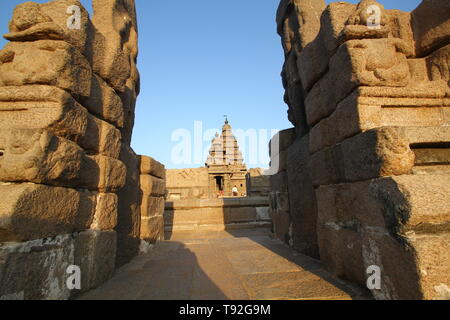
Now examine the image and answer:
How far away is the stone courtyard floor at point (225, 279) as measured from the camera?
194 centimetres

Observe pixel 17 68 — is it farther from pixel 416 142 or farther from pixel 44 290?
pixel 416 142

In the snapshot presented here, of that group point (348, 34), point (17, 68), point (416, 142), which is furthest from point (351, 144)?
point (17, 68)

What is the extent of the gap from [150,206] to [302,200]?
96.8 inches

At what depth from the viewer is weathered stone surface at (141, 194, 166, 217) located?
3852mm

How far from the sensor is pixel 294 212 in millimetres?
3643

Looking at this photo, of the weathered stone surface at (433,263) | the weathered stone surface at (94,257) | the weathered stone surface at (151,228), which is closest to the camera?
the weathered stone surface at (433,263)

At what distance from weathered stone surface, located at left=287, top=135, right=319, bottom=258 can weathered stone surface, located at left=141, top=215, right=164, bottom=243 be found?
2284 mm

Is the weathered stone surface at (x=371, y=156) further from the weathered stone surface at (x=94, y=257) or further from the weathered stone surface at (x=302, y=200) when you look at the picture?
the weathered stone surface at (x=94, y=257)

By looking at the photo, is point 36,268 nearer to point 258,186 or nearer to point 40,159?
point 40,159

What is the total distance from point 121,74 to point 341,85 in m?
2.53

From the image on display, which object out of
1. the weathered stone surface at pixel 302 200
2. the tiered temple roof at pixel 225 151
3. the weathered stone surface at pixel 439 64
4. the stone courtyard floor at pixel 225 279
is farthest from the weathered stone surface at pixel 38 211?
the tiered temple roof at pixel 225 151

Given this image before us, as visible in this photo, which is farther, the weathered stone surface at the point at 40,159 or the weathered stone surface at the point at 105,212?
the weathered stone surface at the point at 105,212

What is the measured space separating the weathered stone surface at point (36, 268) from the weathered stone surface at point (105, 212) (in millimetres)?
331

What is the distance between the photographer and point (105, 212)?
7.86ft
